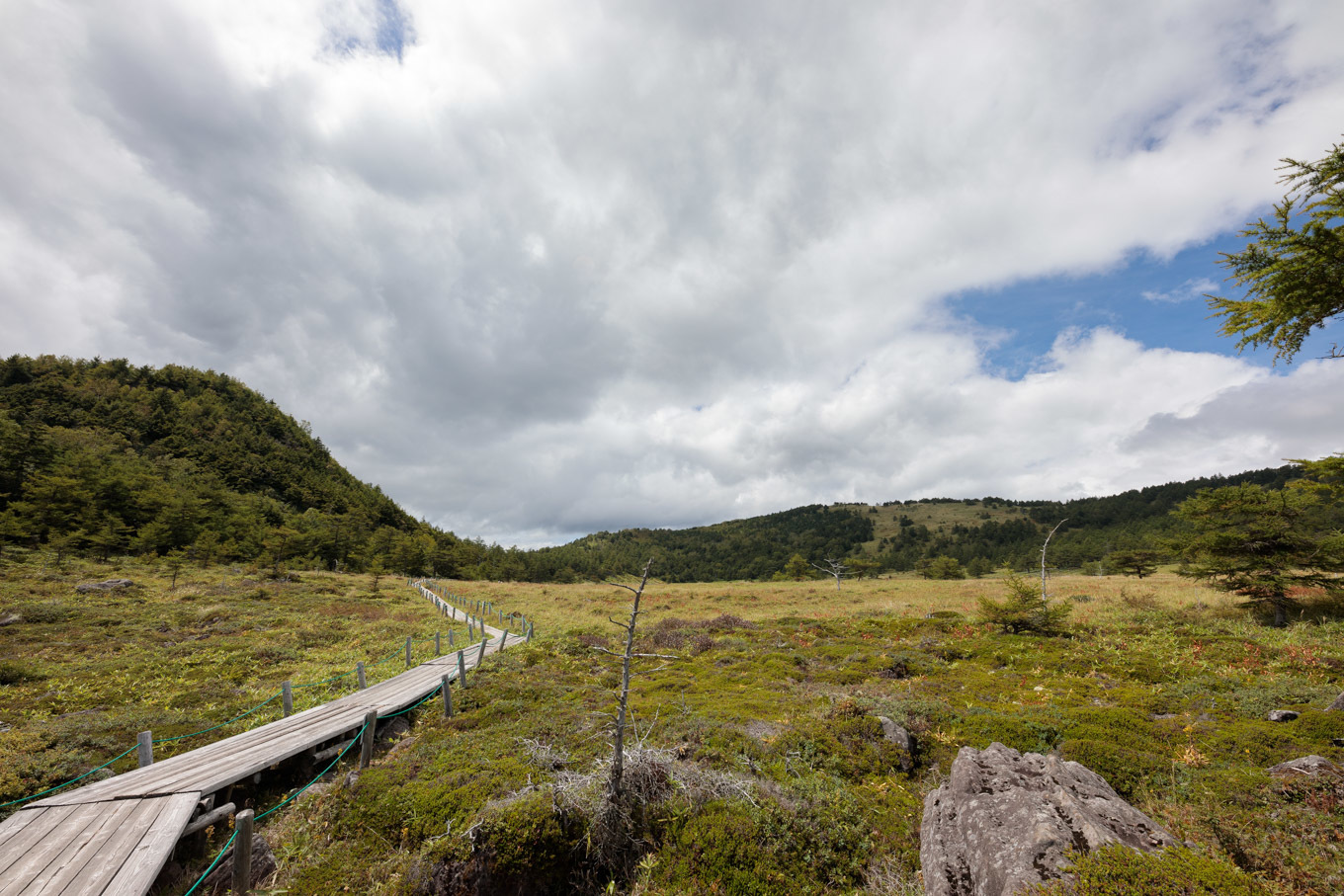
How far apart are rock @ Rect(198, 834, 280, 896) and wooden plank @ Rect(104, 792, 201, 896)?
27.1 inches

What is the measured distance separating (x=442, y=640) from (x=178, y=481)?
90112 mm

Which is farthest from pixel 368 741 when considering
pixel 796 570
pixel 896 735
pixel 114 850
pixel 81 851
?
pixel 796 570

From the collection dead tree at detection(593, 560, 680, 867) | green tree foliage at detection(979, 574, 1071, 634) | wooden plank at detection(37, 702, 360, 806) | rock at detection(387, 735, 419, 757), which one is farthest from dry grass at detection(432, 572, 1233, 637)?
dead tree at detection(593, 560, 680, 867)

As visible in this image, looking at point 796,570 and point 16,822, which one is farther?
point 796,570

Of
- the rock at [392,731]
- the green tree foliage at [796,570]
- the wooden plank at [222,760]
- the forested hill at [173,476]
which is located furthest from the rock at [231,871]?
the green tree foliage at [796,570]

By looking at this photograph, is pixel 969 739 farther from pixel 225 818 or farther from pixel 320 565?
pixel 320 565

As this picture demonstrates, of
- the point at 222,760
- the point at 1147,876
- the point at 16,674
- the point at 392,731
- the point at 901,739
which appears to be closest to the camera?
the point at 1147,876

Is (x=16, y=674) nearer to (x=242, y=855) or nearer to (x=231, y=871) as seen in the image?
(x=231, y=871)

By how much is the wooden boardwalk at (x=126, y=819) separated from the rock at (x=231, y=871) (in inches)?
29.5

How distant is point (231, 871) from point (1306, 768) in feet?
51.0

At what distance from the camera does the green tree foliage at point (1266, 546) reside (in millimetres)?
18391

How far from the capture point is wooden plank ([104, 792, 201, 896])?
567cm

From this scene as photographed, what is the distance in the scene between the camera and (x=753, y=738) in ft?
31.8

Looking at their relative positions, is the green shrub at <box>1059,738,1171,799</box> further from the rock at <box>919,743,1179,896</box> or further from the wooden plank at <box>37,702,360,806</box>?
the wooden plank at <box>37,702,360,806</box>
